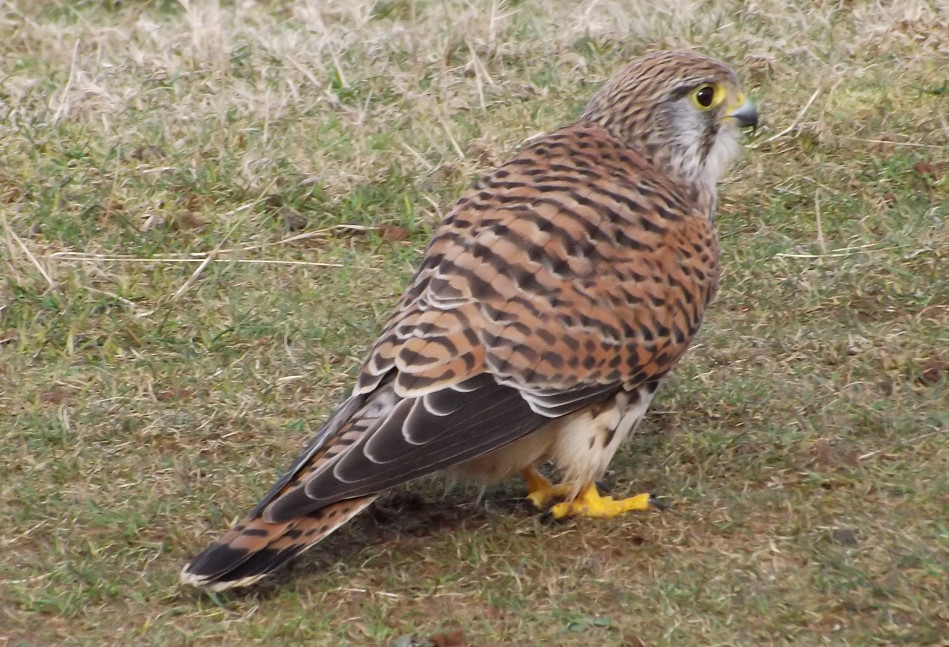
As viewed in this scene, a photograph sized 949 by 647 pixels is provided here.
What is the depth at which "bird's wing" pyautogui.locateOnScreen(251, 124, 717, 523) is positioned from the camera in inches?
144

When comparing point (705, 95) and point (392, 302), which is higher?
point (705, 95)

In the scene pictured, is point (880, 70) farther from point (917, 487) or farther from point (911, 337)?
point (917, 487)

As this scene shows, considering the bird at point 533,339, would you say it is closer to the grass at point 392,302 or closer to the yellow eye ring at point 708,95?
the yellow eye ring at point 708,95

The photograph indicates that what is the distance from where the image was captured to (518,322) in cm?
384

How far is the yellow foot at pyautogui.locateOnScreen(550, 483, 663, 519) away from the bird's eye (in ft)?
4.32

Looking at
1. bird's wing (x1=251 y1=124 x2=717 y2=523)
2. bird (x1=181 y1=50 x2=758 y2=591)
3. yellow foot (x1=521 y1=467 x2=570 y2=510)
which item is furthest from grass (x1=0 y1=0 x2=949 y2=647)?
bird's wing (x1=251 y1=124 x2=717 y2=523)

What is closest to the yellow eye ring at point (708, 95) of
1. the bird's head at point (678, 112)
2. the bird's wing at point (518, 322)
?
the bird's head at point (678, 112)

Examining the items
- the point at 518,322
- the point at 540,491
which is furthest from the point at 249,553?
the point at 540,491

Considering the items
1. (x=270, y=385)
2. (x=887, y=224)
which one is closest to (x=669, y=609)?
(x=270, y=385)

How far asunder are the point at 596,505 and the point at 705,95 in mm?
Result: 1406

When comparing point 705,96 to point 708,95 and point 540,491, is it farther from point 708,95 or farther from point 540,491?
point 540,491

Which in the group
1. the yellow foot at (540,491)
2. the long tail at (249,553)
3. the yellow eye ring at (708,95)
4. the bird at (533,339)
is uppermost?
the yellow eye ring at (708,95)

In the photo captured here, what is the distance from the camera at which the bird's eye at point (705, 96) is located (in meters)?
4.67

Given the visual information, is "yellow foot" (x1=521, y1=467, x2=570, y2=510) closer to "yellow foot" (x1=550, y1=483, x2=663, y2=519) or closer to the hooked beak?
"yellow foot" (x1=550, y1=483, x2=663, y2=519)
